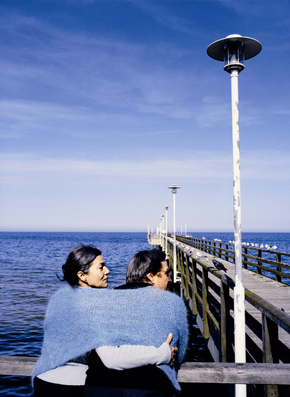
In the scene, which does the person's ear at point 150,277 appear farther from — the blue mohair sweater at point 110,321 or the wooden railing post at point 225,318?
the wooden railing post at point 225,318

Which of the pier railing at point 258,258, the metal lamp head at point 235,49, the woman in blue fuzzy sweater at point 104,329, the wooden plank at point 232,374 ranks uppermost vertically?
the metal lamp head at point 235,49

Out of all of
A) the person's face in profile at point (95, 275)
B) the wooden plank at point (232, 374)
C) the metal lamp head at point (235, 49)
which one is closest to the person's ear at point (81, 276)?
the person's face in profile at point (95, 275)

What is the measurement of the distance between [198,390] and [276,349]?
5222 millimetres

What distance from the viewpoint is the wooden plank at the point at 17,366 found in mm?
2191

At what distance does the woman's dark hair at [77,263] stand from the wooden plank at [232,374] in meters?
0.80

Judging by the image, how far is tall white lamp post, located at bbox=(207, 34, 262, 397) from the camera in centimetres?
383

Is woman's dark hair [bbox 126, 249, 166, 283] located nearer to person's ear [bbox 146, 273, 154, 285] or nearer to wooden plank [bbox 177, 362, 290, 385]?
person's ear [bbox 146, 273, 154, 285]

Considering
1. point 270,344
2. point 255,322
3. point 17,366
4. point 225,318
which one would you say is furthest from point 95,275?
point 225,318

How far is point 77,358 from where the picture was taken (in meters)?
1.80

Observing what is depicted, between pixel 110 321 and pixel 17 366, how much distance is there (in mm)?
840

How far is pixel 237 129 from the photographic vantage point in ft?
12.9

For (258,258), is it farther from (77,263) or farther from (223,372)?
(77,263)

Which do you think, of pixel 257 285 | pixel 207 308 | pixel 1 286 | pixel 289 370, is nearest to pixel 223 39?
pixel 289 370

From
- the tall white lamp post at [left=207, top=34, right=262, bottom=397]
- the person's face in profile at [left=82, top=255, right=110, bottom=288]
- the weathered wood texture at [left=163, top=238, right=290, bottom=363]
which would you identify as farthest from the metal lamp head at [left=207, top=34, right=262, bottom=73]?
the person's face in profile at [left=82, top=255, right=110, bottom=288]
